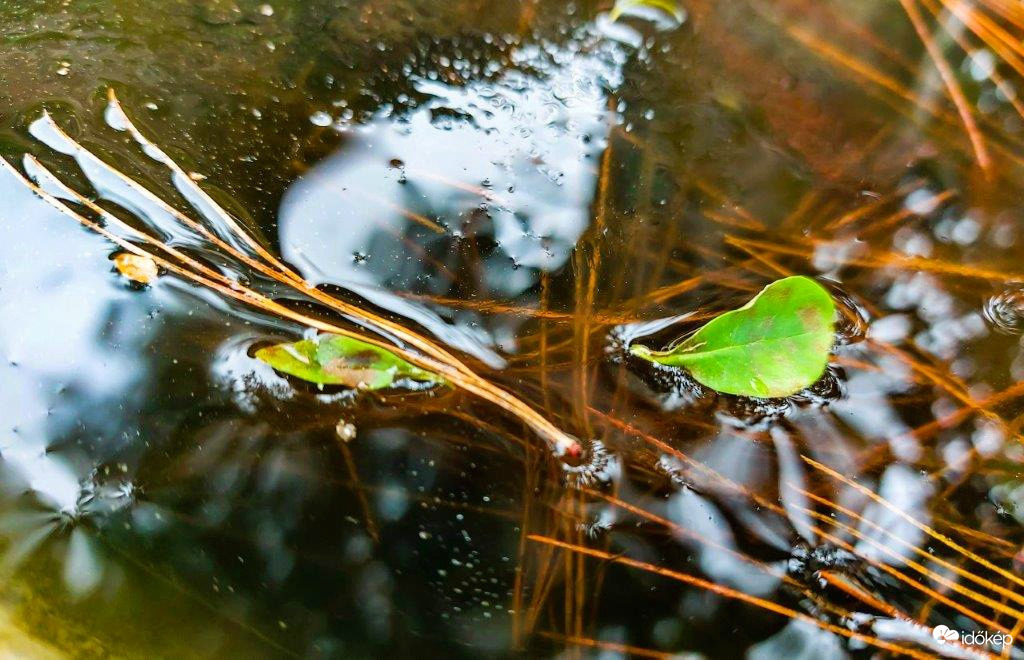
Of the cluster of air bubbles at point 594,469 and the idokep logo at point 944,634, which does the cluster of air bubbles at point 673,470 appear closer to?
the cluster of air bubbles at point 594,469

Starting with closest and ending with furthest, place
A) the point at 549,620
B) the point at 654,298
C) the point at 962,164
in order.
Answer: the point at 549,620, the point at 654,298, the point at 962,164

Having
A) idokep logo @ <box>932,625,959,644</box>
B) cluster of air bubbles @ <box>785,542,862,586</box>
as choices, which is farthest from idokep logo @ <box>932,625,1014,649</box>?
cluster of air bubbles @ <box>785,542,862,586</box>

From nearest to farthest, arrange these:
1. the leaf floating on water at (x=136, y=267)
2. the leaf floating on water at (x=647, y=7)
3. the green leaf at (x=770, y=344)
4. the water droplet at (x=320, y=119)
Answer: the green leaf at (x=770, y=344)
the leaf floating on water at (x=136, y=267)
the water droplet at (x=320, y=119)
the leaf floating on water at (x=647, y=7)

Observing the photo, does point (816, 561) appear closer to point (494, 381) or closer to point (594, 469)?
point (594, 469)

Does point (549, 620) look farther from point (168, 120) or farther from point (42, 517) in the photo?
point (168, 120)

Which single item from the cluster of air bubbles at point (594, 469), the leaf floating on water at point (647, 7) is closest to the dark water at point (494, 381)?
the cluster of air bubbles at point (594, 469)

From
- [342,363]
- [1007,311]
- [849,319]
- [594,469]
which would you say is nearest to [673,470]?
[594,469]

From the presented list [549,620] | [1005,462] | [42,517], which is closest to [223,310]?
[42,517]
